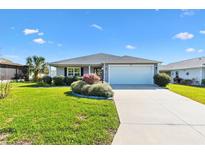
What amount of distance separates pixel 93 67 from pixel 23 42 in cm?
1053

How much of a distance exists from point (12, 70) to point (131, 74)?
20546mm

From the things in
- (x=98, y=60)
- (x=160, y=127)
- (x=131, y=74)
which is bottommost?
(x=160, y=127)

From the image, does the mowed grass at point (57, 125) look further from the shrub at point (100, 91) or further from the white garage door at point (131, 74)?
the white garage door at point (131, 74)

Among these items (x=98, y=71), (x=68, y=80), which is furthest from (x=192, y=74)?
(x=68, y=80)

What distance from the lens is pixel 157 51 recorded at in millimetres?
27531

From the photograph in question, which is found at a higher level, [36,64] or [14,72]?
[36,64]

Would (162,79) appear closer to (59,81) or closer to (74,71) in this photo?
(59,81)

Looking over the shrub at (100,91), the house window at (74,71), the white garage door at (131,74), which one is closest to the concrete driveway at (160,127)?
the shrub at (100,91)

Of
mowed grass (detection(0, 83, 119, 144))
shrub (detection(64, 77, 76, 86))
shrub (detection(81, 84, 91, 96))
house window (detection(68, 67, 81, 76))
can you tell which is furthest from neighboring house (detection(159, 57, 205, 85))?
mowed grass (detection(0, 83, 119, 144))

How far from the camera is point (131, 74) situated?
2183 cm

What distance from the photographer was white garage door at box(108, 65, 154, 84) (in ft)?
70.8

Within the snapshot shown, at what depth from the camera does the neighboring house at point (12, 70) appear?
2958 cm

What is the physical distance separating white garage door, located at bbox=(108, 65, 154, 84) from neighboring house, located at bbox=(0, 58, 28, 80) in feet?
56.8
